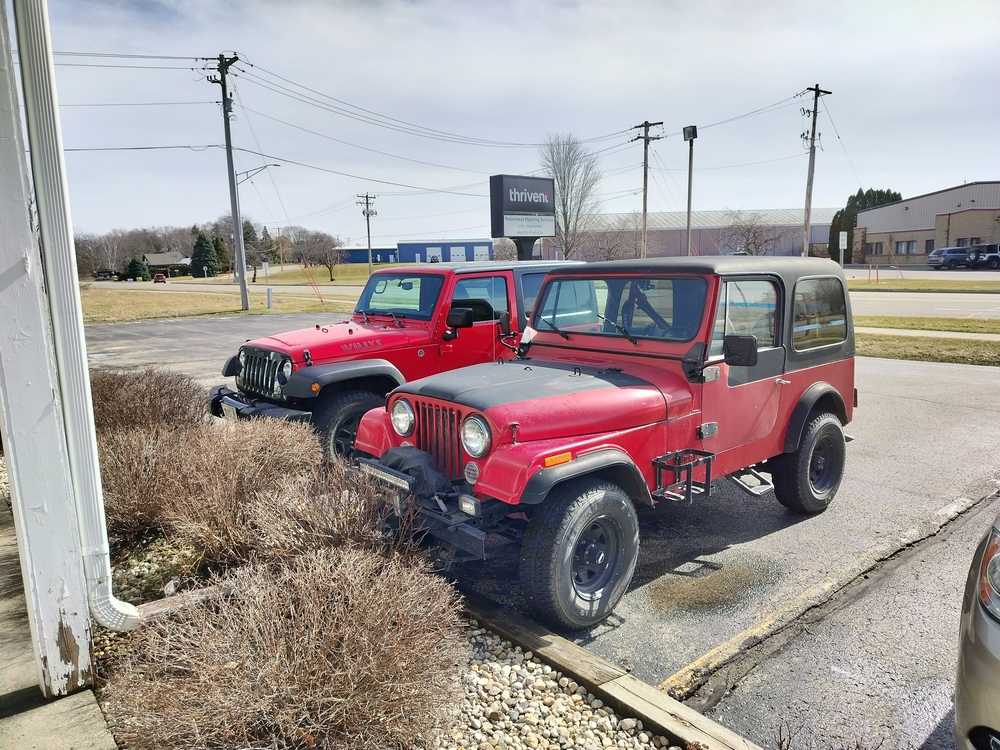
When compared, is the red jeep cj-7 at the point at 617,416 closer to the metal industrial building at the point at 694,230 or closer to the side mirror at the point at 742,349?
the side mirror at the point at 742,349

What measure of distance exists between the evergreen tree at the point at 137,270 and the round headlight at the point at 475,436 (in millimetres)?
82058

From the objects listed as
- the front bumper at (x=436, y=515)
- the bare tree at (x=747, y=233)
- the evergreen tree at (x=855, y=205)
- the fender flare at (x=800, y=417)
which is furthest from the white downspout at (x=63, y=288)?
the evergreen tree at (x=855, y=205)

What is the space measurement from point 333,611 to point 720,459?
2885mm

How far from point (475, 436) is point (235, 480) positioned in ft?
5.88

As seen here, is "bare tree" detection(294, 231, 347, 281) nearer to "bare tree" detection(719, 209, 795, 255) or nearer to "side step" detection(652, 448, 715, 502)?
"bare tree" detection(719, 209, 795, 255)

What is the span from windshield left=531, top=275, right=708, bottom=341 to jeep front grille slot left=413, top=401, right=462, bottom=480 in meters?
1.42

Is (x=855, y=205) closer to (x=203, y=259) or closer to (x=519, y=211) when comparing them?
(x=519, y=211)

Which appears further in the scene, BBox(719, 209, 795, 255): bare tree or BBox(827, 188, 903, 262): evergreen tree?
BBox(827, 188, 903, 262): evergreen tree

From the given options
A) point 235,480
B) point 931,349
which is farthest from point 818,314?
point 931,349

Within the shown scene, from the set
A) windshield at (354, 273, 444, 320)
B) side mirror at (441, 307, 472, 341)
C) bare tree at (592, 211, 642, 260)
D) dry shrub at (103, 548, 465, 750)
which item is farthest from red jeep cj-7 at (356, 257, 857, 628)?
bare tree at (592, 211, 642, 260)

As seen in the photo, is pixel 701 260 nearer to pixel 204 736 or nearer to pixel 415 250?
pixel 204 736

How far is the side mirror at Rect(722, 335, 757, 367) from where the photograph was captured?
13.2 ft

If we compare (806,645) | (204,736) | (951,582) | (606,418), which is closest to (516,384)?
(606,418)

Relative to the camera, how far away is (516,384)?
4.13m
